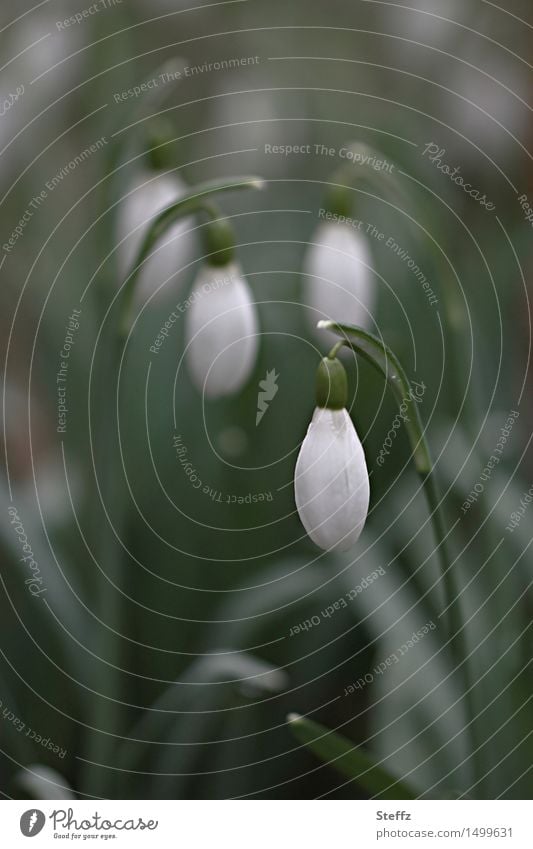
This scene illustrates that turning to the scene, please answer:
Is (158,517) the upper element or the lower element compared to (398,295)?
Answer: lower

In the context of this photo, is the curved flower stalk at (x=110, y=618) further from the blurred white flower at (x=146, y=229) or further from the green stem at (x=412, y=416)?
the green stem at (x=412, y=416)

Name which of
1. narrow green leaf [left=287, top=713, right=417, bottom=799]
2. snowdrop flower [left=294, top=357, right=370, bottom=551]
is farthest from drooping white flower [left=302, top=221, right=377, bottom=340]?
narrow green leaf [left=287, top=713, right=417, bottom=799]

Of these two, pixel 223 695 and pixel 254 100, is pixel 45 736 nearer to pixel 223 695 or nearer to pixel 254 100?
pixel 223 695

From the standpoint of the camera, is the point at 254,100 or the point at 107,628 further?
the point at 254,100

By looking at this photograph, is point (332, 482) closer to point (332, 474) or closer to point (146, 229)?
point (332, 474)

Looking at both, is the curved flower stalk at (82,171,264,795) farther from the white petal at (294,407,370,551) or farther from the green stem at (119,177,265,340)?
the white petal at (294,407,370,551)

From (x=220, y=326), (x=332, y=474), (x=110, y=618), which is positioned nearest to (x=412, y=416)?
(x=332, y=474)
